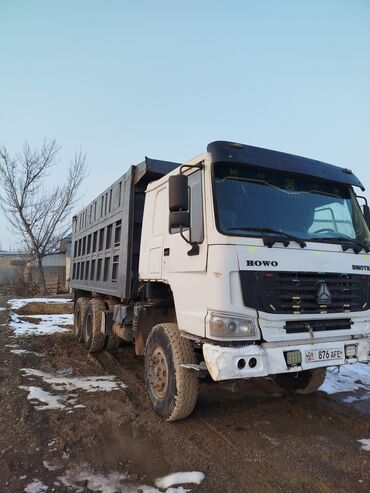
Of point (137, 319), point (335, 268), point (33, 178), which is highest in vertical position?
point (33, 178)

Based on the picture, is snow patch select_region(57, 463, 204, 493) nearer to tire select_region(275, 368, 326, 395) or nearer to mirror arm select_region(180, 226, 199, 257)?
mirror arm select_region(180, 226, 199, 257)

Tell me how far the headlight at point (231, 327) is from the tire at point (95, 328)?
441 centimetres

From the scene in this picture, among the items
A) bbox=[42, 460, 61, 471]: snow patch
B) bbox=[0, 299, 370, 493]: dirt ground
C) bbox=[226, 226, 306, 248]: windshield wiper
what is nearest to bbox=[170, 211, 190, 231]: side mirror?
bbox=[226, 226, 306, 248]: windshield wiper

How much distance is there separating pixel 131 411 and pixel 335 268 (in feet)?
9.29

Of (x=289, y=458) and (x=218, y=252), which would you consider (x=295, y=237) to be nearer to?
(x=218, y=252)

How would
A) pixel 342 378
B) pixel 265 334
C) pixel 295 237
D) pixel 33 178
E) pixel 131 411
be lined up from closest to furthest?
1. pixel 265 334
2. pixel 295 237
3. pixel 131 411
4. pixel 342 378
5. pixel 33 178

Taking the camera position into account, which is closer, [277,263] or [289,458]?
[289,458]

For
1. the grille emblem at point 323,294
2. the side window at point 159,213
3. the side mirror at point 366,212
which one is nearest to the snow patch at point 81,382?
the side window at point 159,213

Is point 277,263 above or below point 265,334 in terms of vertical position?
above

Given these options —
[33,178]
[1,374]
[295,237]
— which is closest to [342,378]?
[295,237]

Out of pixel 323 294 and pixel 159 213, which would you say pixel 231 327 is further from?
pixel 159 213

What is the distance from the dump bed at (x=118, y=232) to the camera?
18.8 ft

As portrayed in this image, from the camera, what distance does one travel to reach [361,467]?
3381 mm

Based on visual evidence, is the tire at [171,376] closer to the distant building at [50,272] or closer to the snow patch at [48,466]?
the snow patch at [48,466]
